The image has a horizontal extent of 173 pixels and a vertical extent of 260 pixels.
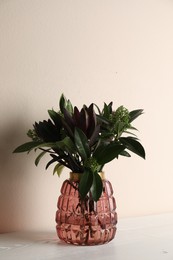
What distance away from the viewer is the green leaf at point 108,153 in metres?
0.91

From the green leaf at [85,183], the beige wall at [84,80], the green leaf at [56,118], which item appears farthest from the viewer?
the beige wall at [84,80]

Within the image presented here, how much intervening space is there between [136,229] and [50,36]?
63cm

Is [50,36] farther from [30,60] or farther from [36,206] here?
[36,206]

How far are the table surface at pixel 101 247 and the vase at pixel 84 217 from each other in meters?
0.02

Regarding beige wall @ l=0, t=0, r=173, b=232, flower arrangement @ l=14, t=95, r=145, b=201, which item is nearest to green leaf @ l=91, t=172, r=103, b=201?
flower arrangement @ l=14, t=95, r=145, b=201

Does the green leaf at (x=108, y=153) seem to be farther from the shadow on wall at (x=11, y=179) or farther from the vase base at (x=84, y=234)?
the shadow on wall at (x=11, y=179)

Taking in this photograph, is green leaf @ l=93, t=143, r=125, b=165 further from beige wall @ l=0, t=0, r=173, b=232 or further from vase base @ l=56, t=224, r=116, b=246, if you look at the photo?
beige wall @ l=0, t=0, r=173, b=232

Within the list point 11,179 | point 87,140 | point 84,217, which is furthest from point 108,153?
point 11,179

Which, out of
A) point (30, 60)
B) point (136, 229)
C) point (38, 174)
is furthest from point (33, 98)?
point (136, 229)

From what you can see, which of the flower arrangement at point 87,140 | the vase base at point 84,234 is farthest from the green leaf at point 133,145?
the vase base at point 84,234

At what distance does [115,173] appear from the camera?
126 cm

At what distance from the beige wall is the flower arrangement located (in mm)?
148

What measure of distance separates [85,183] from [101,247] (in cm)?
19

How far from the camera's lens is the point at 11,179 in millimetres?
1084
